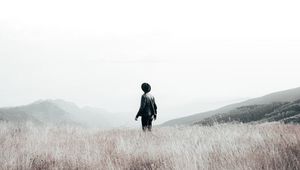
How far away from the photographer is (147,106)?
13.0m

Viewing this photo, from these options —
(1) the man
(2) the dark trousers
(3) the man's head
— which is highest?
(3) the man's head

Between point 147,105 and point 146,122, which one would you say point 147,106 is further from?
point 146,122

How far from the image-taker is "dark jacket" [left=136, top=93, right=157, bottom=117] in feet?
42.3

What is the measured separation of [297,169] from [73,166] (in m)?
3.14

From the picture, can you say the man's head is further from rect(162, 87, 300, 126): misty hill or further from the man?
rect(162, 87, 300, 126): misty hill

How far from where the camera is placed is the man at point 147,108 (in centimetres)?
1289

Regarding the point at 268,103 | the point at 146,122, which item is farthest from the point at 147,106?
the point at 268,103

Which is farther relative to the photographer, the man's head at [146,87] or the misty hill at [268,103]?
the misty hill at [268,103]

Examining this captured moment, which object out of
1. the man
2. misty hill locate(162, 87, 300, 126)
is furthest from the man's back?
misty hill locate(162, 87, 300, 126)

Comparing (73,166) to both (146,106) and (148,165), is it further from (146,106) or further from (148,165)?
(146,106)

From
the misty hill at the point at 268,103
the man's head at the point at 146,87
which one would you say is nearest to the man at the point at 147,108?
the man's head at the point at 146,87

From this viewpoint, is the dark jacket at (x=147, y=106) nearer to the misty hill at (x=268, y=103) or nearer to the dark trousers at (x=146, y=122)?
the dark trousers at (x=146, y=122)

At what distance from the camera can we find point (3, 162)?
6.52 metres

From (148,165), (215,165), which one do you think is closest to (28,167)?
(148,165)
